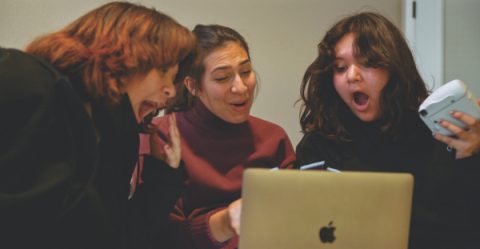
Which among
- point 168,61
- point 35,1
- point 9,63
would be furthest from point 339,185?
point 35,1

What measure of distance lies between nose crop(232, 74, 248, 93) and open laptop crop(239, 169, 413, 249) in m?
0.60

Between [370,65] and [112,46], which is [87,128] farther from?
[370,65]

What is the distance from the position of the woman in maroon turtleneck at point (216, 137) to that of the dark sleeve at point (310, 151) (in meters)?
0.05

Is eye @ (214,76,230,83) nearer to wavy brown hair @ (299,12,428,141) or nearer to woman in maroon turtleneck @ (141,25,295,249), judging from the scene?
woman in maroon turtleneck @ (141,25,295,249)

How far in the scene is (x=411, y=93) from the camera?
1443 millimetres

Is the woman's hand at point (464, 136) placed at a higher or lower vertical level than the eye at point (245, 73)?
lower

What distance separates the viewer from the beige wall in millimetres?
2100

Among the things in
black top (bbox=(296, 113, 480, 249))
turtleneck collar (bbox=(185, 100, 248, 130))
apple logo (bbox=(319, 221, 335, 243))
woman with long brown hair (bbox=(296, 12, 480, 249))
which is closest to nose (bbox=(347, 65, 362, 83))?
woman with long brown hair (bbox=(296, 12, 480, 249))

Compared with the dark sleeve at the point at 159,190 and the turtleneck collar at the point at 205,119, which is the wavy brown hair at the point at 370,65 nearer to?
the turtleneck collar at the point at 205,119

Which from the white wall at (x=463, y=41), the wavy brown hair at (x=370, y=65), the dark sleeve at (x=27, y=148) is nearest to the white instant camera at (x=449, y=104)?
the wavy brown hair at (x=370, y=65)

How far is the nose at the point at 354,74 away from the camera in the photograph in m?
1.43

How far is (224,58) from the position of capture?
148 cm

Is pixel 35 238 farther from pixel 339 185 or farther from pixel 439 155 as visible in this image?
pixel 439 155

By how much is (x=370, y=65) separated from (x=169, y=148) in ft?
2.00
